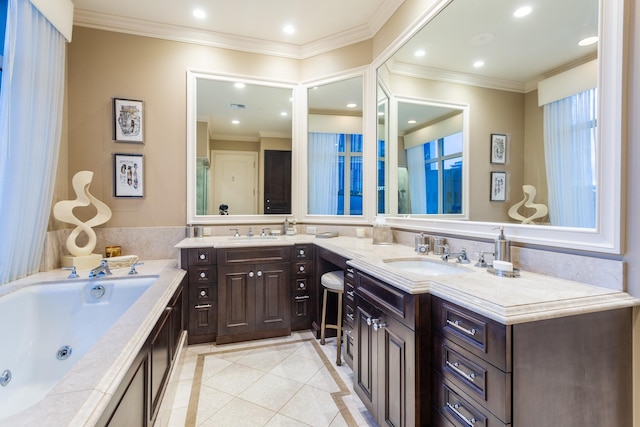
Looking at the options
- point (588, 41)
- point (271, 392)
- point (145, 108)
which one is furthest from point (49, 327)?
point (588, 41)

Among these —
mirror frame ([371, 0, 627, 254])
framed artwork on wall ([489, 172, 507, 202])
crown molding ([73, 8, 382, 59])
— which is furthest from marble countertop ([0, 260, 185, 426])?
crown molding ([73, 8, 382, 59])

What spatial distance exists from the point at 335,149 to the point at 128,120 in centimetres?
199

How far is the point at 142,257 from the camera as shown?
287 cm

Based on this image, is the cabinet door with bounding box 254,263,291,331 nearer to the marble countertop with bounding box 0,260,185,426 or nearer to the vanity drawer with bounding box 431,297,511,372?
the marble countertop with bounding box 0,260,185,426

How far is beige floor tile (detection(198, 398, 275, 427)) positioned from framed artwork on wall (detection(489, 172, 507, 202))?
1765mm

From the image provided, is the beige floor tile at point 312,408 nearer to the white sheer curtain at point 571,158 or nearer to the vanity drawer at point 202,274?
the vanity drawer at point 202,274

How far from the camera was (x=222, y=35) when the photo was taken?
9.87 ft

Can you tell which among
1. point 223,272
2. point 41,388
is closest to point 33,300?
point 41,388

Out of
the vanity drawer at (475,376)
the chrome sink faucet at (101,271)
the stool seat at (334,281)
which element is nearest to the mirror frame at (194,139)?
the chrome sink faucet at (101,271)

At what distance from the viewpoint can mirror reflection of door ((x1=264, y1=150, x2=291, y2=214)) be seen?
3227mm

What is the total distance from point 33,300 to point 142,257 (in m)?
0.95

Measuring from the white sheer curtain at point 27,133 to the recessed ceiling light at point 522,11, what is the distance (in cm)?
281

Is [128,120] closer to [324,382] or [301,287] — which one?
[301,287]

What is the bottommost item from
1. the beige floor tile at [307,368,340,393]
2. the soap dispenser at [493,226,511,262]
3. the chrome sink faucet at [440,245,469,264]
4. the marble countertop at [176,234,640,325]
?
the beige floor tile at [307,368,340,393]
